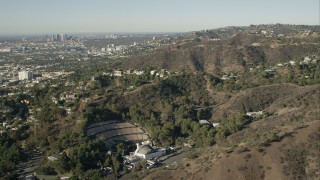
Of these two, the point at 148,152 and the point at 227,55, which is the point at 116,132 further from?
the point at 227,55

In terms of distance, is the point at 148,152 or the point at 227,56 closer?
the point at 148,152

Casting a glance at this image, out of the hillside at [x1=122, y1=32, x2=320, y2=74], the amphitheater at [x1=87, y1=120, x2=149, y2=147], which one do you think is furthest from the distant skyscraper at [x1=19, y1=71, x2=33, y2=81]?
the amphitheater at [x1=87, y1=120, x2=149, y2=147]

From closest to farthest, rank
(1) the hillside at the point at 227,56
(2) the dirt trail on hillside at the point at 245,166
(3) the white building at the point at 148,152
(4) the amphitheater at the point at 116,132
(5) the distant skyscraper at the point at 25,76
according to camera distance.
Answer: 1. (2) the dirt trail on hillside at the point at 245,166
2. (3) the white building at the point at 148,152
3. (4) the amphitheater at the point at 116,132
4. (1) the hillside at the point at 227,56
5. (5) the distant skyscraper at the point at 25,76

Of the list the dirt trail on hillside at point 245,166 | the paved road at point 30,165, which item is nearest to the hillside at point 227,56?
the paved road at point 30,165

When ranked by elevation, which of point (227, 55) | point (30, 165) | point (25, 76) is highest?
point (227, 55)

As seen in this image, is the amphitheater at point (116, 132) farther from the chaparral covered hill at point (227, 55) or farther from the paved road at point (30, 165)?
the chaparral covered hill at point (227, 55)

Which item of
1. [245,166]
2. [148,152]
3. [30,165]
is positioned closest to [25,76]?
[30,165]

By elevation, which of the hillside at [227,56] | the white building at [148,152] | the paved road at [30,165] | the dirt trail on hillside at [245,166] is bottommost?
the paved road at [30,165]

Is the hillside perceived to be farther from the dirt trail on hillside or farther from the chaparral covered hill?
the dirt trail on hillside
